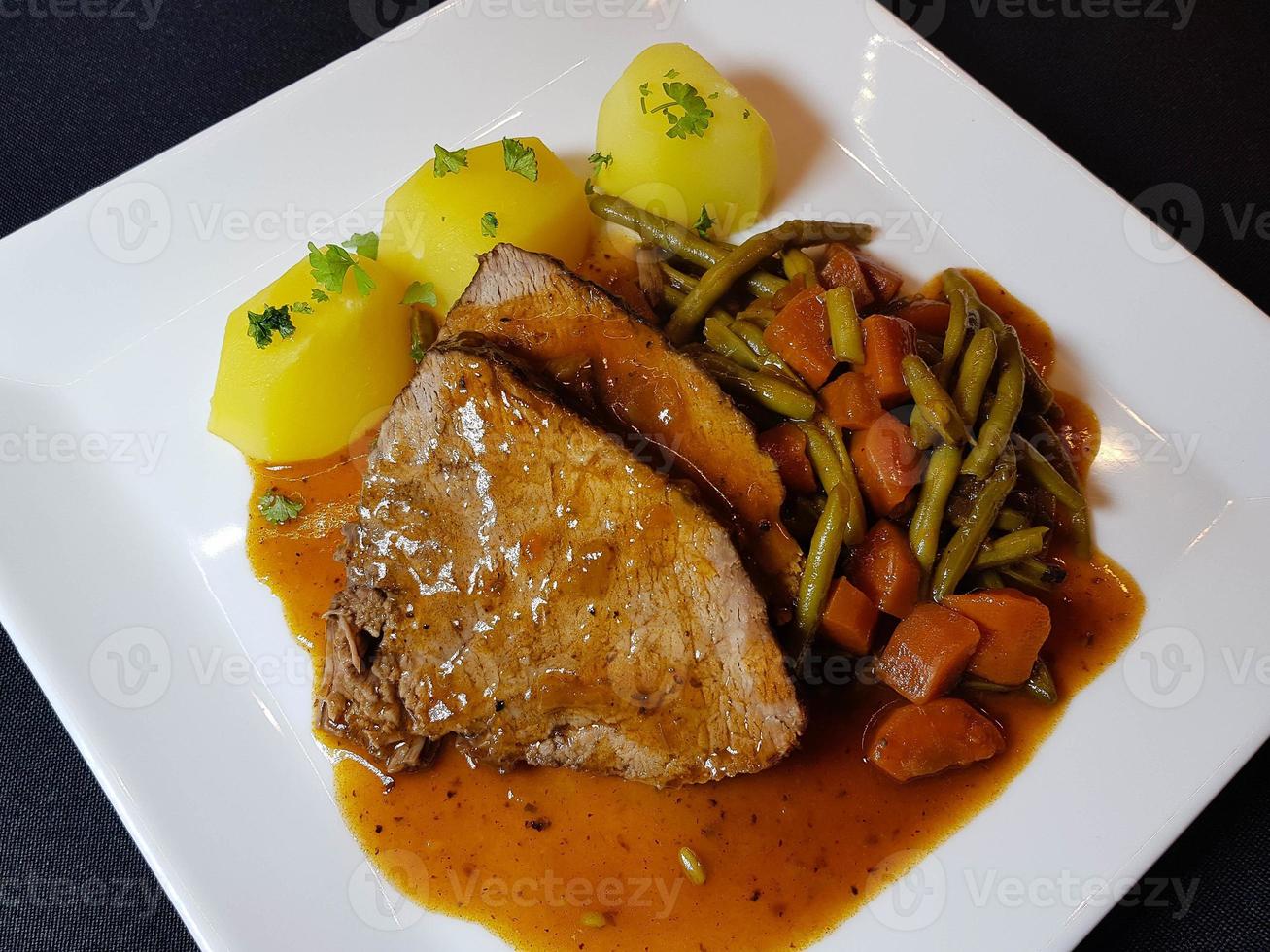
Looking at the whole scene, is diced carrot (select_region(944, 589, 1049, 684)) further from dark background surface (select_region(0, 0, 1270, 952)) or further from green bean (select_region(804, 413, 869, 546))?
dark background surface (select_region(0, 0, 1270, 952))

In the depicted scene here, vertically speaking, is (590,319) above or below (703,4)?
below

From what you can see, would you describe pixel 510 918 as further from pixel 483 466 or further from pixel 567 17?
pixel 567 17

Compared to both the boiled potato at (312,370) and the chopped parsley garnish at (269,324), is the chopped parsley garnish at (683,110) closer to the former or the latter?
the boiled potato at (312,370)

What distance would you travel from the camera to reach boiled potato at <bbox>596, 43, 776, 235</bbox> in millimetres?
4598

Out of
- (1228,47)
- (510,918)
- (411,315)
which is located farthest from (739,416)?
(1228,47)

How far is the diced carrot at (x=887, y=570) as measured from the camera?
3.78 metres

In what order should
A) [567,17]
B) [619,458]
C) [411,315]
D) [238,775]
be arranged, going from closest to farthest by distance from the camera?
[619,458]
[238,775]
[411,315]
[567,17]

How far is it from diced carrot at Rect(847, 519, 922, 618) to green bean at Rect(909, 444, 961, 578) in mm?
42

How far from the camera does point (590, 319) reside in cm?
401

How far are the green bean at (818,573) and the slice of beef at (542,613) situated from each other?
0.21m

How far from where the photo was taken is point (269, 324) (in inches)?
164

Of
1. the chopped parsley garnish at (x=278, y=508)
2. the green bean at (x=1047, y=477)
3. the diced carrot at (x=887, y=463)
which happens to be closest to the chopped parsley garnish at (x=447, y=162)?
the chopped parsley garnish at (x=278, y=508)

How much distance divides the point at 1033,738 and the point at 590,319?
2.39 m
